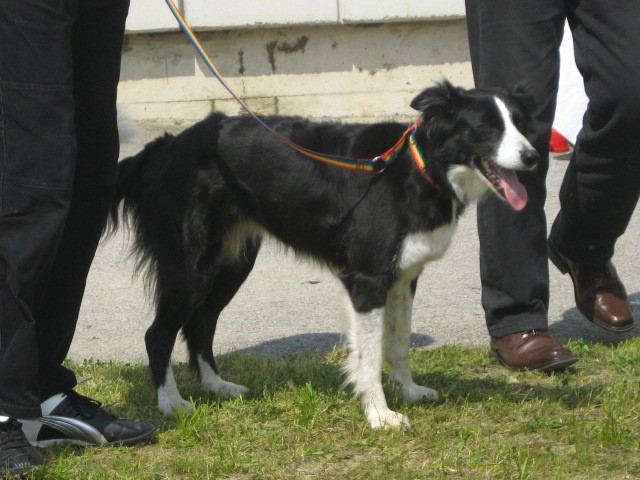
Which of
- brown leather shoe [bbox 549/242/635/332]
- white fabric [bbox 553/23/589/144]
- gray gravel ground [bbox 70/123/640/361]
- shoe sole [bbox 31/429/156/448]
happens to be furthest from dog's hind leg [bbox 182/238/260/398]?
white fabric [bbox 553/23/589/144]

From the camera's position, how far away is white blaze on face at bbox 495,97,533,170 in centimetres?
374

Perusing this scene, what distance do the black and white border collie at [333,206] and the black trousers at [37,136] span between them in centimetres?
88

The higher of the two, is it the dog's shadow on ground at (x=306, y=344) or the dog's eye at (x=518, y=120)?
the dog's eye at (x=518, y=120)

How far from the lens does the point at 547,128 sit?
4.46 metres

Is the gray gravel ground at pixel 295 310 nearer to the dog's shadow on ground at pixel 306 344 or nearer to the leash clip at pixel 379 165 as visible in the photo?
the dog's shadow on ground at pixel 306 344

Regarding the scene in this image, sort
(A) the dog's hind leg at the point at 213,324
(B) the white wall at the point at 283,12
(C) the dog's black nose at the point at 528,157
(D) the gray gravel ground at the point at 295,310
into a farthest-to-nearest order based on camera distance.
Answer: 1. (B) the white wall at the point at 283,12
2. (D) the gray gravel ground at the point at 295,310
3. (A) the dog's hind leg at the point at 213,324
4. (C) the dog's black nose at the point at 528,157

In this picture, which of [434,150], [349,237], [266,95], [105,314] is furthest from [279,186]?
[266,95]

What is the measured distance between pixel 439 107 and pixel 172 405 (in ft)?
5.28

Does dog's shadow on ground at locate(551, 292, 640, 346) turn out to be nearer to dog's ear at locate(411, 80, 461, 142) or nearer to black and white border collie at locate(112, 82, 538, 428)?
black and white border collie at locate(112, 82, 538, 428)

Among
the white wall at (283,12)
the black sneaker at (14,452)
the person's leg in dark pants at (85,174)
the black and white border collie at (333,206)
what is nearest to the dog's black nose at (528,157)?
the black and white border collie at (333,206)

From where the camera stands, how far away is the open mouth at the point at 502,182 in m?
3.83

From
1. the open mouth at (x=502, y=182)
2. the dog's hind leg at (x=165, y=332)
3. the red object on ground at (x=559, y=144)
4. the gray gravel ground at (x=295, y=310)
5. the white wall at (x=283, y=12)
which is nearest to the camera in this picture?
the open mouth at (x=502, y=182)

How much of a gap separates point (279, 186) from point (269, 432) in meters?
1.03

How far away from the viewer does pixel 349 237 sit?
403 cm
